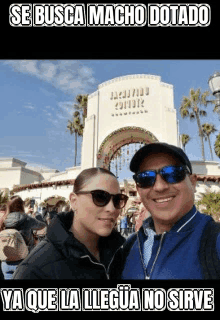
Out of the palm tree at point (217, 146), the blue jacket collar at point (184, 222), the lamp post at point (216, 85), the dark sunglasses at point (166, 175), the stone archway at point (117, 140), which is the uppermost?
the stone archway at point (117, 140)

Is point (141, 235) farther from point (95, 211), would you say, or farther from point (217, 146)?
point (217, 146)

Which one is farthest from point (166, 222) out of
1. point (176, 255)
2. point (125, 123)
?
point (125, 123)

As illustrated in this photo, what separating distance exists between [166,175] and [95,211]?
0.58 meters

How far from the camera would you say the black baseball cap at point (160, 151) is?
1570 mm

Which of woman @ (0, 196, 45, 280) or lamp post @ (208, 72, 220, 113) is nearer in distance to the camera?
woman @ (0, 196, 45, 280)

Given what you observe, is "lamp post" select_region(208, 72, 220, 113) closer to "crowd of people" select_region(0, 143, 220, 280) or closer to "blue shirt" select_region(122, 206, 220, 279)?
"crowd of people" select_region(0, 143, 220, 280)

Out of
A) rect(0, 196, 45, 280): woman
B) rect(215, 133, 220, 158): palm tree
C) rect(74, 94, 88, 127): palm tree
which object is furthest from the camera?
rect(74, 94, 88, 127): palm tree

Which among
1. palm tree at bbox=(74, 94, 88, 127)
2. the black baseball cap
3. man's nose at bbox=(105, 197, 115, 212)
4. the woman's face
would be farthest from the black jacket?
palm tree at bbox=(74, 94, 88, 127)

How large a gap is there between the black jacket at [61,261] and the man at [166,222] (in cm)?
21

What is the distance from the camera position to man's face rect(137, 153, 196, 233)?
4.92 ft

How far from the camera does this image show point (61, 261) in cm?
153

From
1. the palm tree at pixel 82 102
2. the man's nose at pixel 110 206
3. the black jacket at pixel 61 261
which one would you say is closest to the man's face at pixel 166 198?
the man's nose at pixel 110 206

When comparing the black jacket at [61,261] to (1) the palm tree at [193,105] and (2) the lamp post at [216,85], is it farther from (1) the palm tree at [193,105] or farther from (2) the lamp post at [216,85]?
(1) the palm tree at [193,105]

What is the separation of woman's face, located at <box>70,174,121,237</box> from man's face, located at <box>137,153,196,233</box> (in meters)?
0.28
